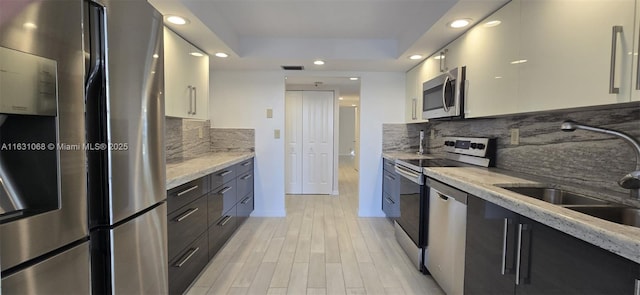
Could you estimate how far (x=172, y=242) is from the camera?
1.80 m

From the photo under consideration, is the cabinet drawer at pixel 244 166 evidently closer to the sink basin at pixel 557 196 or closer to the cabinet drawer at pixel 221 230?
the cabinet drawer at pixel 221 230

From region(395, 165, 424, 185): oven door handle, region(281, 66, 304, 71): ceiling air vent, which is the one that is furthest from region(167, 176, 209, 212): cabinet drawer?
region(281, 66, 304, 71): ceiling air vent

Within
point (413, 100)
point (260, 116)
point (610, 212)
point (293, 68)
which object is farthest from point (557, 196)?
point (260, 116)

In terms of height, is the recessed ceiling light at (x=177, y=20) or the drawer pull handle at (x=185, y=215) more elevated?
the recessed ceiling light at (x=177, y=20)

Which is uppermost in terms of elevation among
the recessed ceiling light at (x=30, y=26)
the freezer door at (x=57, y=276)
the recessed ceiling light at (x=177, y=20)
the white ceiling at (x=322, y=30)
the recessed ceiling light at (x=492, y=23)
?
the white ceiling at (x=322, y=30)

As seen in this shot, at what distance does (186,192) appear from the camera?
1.98 m

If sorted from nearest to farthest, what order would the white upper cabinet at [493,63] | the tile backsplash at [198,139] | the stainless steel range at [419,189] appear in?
1. the white upper cabinet at [493,63]
2. the stainless steel range at [419,189]
3. the tile backsplash at [198,139]

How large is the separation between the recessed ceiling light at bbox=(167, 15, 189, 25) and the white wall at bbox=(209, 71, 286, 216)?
173 centimetres

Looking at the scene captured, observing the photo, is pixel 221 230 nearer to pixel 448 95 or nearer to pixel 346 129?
pixel 448 95

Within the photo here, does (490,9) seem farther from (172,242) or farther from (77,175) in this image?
(172,242)

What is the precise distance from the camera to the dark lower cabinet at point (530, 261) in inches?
35.2

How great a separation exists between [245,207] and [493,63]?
292 cm

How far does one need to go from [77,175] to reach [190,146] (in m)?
2.45

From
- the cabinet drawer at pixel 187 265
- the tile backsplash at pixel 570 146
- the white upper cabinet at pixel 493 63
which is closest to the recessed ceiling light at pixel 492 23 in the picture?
the white upper cabinet at pixel 493 63
